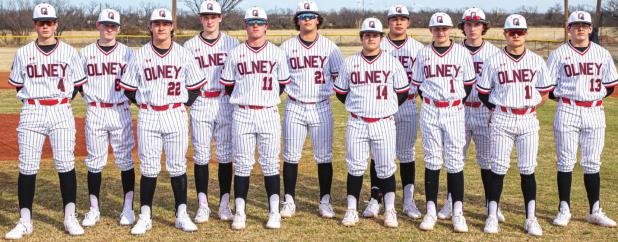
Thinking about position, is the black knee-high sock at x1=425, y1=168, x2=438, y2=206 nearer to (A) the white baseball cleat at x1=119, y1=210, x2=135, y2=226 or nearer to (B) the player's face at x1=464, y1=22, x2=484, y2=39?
(B) the player's face at x1=464, y1=22, x2=484, y2=39

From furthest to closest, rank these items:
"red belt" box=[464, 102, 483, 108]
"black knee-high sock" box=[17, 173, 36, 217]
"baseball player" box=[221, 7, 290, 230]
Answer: "red belt" box=[464, 102, 483, 108]
"baseball player" box=[221, 7, 290, 230]
"black knee-high sock" box=[17, 173, 36, 217]

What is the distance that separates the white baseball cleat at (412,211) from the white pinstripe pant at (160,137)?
2167 millimetres

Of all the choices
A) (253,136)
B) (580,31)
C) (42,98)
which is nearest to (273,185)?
(253,136)

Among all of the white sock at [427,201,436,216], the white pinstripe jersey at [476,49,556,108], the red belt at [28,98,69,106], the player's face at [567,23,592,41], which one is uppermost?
the player's face at [567,23,592,41]

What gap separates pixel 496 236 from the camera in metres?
6.19

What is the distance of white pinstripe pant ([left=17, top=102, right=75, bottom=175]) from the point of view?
19.6 feet

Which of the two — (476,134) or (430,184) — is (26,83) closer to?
(430,184)

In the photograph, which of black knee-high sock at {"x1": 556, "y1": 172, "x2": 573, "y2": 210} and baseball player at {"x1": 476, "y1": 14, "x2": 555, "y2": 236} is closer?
baseball player at {"x1": 476, "y1": 14, "x2": 555, "y2": 236}

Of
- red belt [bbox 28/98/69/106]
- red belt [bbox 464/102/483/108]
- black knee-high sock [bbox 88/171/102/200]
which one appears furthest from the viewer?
red belt [bbox 464/102/483/108]

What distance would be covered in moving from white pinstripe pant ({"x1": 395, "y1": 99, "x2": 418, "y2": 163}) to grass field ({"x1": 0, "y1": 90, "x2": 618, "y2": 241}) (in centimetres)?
65

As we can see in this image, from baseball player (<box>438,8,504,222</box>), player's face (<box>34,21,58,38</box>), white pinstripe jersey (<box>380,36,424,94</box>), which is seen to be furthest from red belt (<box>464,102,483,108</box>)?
player's face (<box>34,21,58,38</box>)

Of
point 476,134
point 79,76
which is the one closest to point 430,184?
point 476,134

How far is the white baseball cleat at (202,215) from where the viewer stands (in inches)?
263

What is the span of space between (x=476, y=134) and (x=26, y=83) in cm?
396
